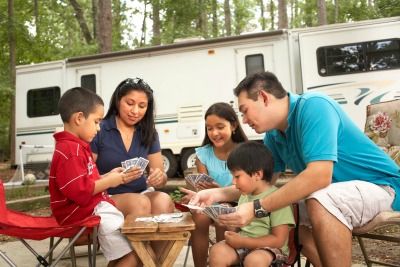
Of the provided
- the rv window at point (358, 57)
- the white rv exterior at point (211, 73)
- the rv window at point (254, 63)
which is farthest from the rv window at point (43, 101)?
the rv window at point (358, 57)

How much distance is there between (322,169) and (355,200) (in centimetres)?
23

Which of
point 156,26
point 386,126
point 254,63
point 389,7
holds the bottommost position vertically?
point 386,126

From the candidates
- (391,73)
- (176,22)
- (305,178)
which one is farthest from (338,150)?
(176,22)

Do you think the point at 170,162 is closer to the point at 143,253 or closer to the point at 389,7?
the point at 143,253

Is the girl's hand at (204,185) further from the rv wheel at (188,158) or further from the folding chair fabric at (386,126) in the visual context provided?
the rv wheel at (188,158)

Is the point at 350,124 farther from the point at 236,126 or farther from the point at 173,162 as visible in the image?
the point at 173,162

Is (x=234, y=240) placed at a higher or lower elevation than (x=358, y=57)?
lower

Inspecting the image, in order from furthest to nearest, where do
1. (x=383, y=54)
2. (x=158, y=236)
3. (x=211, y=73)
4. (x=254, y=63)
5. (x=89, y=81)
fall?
(x=89, y=81), (x=211, y=73), (x=254, y=63), (x=383, y=54), (x=158, y=236)

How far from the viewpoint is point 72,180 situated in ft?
7.47

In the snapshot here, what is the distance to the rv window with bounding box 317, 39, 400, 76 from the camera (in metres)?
7.98

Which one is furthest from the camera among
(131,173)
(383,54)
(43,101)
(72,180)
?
(43,101)

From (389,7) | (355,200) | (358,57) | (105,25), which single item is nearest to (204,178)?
(355,200)

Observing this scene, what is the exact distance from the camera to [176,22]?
17.9 m

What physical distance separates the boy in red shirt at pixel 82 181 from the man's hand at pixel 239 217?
64 cm
